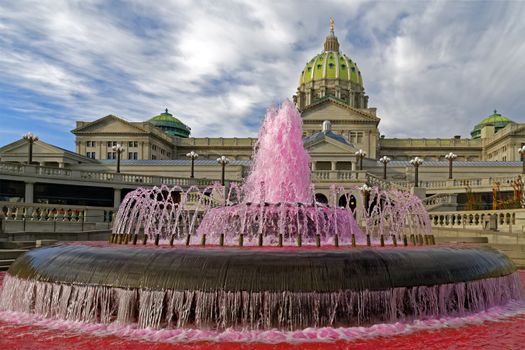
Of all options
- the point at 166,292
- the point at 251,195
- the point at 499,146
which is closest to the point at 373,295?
the point at 166,292

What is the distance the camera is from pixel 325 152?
7288 cm

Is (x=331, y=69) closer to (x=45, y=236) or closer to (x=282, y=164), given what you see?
(x=282, y=164)

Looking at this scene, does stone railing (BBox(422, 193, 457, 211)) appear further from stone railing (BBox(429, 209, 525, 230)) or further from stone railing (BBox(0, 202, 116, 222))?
stone railing (BBox(0, 202, 116, 222))

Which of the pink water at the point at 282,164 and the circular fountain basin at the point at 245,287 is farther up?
the pink water at the point at 282,164

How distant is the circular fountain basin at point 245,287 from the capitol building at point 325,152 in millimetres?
34040

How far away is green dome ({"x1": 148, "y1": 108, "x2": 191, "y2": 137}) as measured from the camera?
408 ft

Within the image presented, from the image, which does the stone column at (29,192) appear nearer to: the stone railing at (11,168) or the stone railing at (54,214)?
the stone railing at (11,168)

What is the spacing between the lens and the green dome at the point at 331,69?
5261 inches

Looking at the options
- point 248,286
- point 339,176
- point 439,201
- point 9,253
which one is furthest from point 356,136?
point 248,286

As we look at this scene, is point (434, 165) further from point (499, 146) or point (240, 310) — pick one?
point (240, 310)

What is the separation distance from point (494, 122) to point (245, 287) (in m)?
134

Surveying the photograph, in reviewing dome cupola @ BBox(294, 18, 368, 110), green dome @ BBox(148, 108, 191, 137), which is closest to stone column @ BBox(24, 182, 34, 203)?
green dome @ BBox(148, 108, 191, 137)

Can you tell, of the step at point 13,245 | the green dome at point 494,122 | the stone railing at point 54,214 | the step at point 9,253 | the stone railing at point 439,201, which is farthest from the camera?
the green dome at point 494,122

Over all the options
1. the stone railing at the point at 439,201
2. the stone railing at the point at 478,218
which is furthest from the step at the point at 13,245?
the stone railing at the point at 439,201
